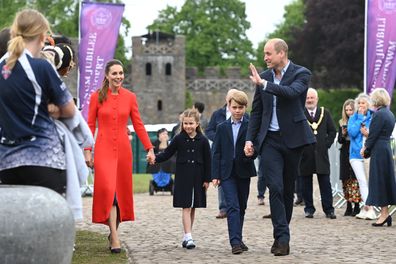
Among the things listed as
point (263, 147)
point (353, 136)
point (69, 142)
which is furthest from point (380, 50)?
point (69, 142)

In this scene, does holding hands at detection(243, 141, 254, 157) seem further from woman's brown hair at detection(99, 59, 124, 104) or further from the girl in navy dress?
woman's brown hair at detection(99, 59, 124, 104)

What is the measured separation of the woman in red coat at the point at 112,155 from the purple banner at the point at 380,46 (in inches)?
456

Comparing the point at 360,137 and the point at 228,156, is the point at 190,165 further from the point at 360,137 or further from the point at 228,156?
the point at 360,137

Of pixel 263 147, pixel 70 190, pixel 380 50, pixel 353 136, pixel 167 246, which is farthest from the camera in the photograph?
pixel 380 50

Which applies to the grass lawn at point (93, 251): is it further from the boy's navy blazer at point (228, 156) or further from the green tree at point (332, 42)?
the green tree at point (332, 42)

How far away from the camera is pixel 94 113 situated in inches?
448

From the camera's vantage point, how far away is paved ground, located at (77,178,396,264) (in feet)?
35.3

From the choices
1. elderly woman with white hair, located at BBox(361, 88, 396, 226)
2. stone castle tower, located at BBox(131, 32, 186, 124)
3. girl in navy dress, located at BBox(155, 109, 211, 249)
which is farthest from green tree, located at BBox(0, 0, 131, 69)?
girl in navy dress, located at BBox(155, 109, 211, 249)

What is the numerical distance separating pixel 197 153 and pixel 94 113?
55.4 inches

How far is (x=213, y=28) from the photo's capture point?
93.1 metres

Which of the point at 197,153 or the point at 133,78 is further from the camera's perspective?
the point at 133,78

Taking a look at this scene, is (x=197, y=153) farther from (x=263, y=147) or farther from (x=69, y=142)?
(x=69, y=142)

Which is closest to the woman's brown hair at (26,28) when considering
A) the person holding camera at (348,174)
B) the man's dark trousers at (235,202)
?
the man's dark trousers at (235,202)

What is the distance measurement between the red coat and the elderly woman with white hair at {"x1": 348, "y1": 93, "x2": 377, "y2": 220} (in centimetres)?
585
